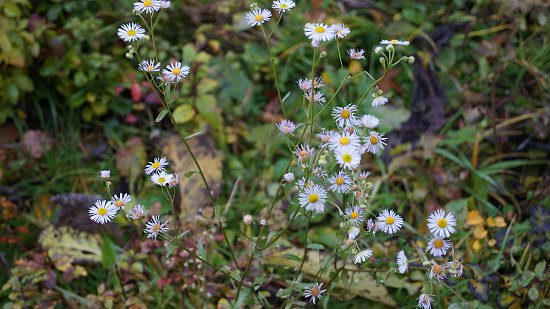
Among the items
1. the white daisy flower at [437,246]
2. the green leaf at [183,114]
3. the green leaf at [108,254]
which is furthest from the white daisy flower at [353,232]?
the green leaf at [183,114]

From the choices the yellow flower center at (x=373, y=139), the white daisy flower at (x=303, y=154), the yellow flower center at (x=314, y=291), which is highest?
the yellow flower center at (x=373, y=139)

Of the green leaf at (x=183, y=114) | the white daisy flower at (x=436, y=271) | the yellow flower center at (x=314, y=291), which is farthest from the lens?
the green leaf at (x=183, y=114)

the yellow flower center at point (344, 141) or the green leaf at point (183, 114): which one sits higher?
the green leaf at point (183, 114)

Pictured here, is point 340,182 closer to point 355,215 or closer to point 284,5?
point 355,215

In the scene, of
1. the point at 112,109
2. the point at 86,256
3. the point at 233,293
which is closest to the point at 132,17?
the point at 112,109

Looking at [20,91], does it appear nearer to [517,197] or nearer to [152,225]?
[152,225]

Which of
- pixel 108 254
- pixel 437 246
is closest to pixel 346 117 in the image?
pixel 437 246

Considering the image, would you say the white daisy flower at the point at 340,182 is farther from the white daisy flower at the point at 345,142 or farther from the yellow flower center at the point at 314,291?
the yellow flower center at the point at 314,291

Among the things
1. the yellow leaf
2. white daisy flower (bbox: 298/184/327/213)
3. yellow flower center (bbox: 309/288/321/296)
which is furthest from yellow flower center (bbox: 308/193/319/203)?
the yellow leaf
